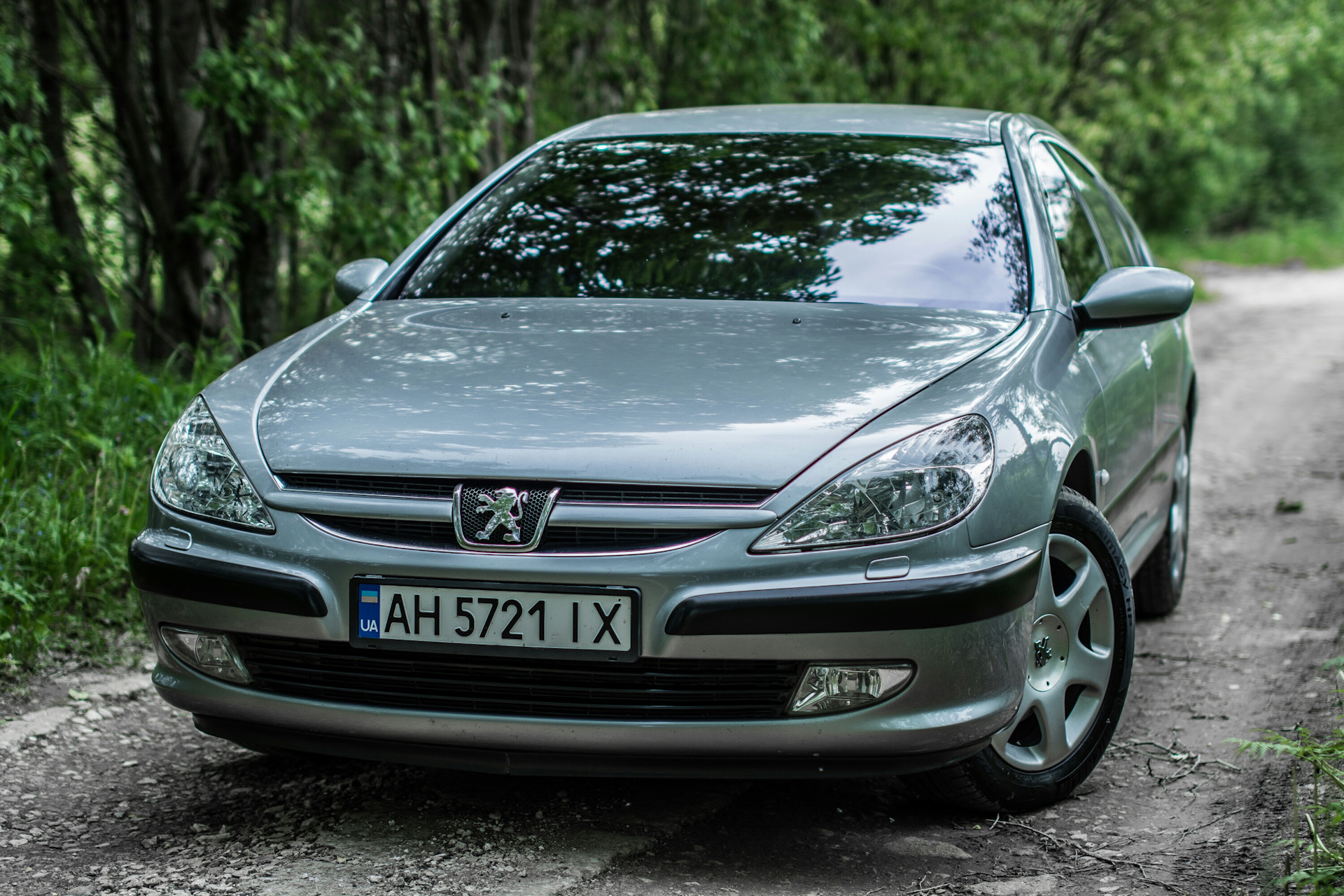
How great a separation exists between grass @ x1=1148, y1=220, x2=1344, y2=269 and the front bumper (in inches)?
934

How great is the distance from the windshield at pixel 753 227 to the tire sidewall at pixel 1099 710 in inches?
20.2

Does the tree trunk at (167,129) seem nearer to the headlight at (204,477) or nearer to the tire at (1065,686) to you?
the headlight at (204,477)

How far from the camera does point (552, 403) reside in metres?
2.54

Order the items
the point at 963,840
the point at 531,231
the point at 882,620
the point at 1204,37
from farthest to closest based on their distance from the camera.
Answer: the point at 1204,37 → the point at 531,231 → the point at 963,840 → the point at 882,620

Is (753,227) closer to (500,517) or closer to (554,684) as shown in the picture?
(500,517)

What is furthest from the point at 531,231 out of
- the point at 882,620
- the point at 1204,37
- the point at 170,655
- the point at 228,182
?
the point at 1204,37

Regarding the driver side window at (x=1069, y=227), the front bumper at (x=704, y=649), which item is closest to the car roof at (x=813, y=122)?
the driver side window at (x=1069, y=227)

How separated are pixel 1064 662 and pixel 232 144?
509 cm

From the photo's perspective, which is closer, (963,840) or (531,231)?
(963,840)

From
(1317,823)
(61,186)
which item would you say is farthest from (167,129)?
(1317,823)

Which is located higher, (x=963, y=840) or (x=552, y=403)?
(x=552, y=403)

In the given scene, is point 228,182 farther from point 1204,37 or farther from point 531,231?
point 1204,37

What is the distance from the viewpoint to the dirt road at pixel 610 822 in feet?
8.16

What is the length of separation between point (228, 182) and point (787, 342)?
456cm
